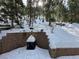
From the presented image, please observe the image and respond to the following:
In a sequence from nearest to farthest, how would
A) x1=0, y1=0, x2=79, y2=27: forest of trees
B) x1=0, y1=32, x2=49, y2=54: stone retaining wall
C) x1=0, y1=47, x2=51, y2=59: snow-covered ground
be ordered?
x1=0, y1=47, x2=51, y2=59: snow-covered ground, x1=0, y1=32, x2=49, y2=54: stone retaining wall, x1=0, y1=0, x2=79, y2=27: forest of trees

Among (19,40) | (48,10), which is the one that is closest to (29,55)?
(19,40)

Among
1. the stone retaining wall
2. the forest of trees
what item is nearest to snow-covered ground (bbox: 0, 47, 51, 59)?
the stone retaining wall

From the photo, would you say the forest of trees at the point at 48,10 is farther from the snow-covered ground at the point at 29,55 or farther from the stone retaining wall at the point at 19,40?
the snow-covered ground at the point at 29,55

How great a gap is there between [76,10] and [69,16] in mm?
1737

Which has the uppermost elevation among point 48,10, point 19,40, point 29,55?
point 48,10

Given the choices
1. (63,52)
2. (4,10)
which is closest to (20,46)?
(63,52)

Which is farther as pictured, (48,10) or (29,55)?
(48,10)

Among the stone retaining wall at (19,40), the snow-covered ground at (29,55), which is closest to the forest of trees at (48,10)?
the stone retaining wall at (19,40)

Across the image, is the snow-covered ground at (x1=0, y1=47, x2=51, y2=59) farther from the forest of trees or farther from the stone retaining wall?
the forest of trees

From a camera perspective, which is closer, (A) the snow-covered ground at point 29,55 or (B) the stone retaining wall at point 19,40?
(A) the snow-covered ground at point 29,55

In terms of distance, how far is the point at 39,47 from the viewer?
49.5 feet

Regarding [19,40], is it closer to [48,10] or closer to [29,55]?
[29,55]

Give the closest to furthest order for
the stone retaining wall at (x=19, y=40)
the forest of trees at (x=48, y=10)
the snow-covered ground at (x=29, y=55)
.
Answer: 1. the snow-covered ground at (x=29, y=55)
2. the stone retaining wall at (x=19, y=40)
3. the forest of trees at (x=48, y=10)

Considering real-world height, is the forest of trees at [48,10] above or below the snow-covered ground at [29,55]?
above
